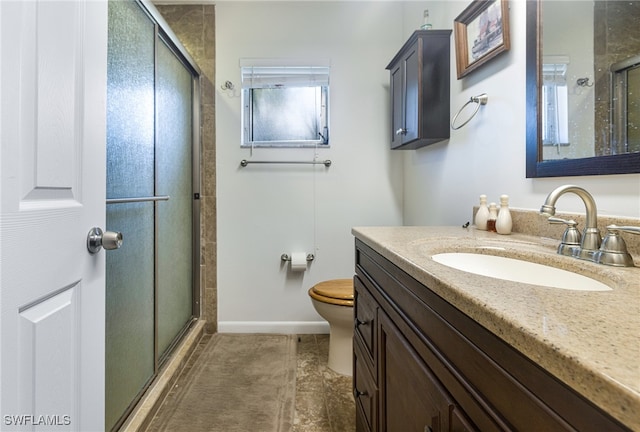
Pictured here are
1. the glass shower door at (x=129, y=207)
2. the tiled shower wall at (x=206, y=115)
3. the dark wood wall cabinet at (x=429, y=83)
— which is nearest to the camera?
the glass shower door at (x=129, y=207)

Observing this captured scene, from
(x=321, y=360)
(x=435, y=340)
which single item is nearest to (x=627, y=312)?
(x=435, y=340)

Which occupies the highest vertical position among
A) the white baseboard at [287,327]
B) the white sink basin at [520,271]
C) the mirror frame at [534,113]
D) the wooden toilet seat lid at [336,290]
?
the mirror frame at [534,113]

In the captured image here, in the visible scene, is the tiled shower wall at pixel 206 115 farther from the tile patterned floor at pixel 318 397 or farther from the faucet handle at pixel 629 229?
the faucet handle at pixel 629 229

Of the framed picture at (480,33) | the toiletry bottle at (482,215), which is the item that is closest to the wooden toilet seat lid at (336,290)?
the toiletry bottle at (482,215)

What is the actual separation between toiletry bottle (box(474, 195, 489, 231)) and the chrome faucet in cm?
49

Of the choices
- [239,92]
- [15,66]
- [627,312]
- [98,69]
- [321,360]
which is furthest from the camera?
[239,92]

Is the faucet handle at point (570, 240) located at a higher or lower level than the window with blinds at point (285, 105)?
lower

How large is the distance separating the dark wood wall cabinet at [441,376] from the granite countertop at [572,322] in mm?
25

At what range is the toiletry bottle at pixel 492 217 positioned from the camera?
121cm

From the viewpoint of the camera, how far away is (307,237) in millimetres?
2279

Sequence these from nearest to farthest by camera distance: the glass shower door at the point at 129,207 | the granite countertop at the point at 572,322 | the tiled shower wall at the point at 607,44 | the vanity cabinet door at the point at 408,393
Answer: the granite countertop at the point at 572,322 < the vanity cabinet door at the point at 408,393 < the tiled shower wall at the point at 607,44 < the glass shower door at the point at 129,207

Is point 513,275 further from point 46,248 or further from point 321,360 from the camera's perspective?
point 321,360

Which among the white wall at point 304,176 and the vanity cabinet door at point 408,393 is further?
the white wall at point 304,176

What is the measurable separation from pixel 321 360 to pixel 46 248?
162 cm
